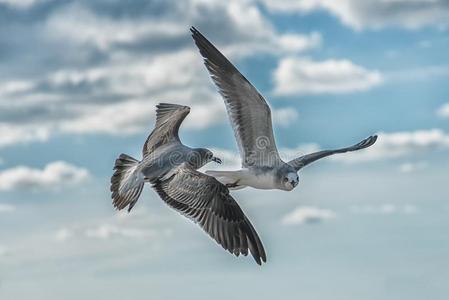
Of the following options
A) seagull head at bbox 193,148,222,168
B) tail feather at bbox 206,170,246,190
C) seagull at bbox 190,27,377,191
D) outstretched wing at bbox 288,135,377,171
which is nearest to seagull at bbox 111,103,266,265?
tail feather at bbox 206,170,246,190

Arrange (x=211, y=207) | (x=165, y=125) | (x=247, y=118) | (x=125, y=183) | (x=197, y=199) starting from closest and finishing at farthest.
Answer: (x=197, y=199) < (x=211, y=207) < (x=125, y=183) < (x=247, y=118) < (x=165, y=125)

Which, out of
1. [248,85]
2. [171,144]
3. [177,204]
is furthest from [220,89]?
[177,204]

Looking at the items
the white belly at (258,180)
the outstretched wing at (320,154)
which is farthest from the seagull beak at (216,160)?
the white belly at (258,180)

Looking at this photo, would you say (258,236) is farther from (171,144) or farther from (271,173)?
(171,144)

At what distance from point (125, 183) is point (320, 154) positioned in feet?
11.4

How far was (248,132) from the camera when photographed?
639 inches

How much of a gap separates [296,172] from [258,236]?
1.44 metres

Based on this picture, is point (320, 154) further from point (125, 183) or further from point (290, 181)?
point (125, 183)

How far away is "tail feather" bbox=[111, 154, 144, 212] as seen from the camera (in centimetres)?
1566

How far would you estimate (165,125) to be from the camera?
1817 cm

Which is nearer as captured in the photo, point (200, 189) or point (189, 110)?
point (200, 189)

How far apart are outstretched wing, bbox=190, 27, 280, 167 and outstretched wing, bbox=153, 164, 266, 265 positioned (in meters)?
1.28

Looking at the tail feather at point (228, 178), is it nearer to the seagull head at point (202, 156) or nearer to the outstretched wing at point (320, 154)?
the seagull head at point (202, 156)

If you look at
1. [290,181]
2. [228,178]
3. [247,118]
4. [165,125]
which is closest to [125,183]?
[228,178]
